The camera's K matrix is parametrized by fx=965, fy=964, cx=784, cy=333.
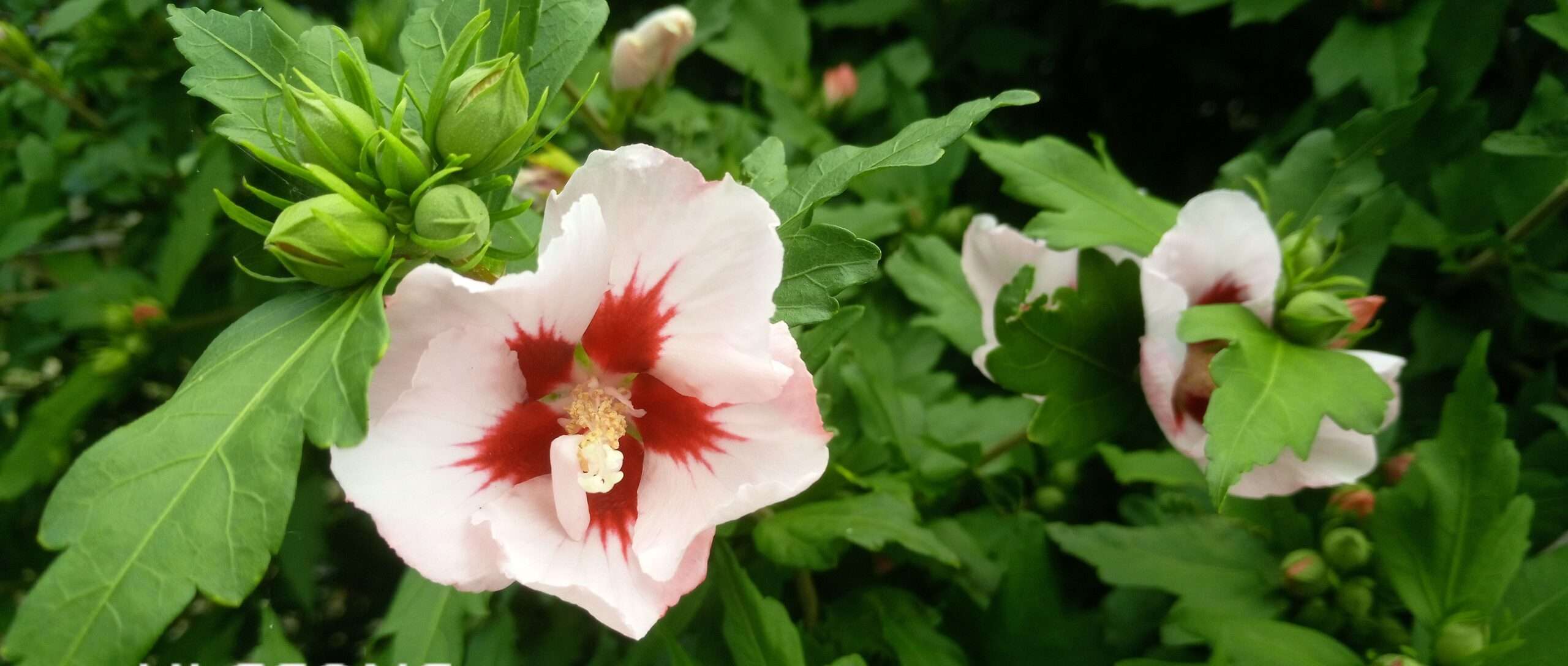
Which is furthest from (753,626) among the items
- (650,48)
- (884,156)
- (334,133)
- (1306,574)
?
(650,48)

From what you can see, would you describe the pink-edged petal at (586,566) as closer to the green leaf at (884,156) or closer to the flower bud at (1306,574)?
the green leaf at (884,156)

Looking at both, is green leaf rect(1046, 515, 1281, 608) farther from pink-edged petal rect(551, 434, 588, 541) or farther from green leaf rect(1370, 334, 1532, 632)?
pink-edged petal rect(551, 434, 588, 541)

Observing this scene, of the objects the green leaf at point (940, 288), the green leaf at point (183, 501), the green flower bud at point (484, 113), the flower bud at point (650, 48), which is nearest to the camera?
the green leaf at point (183, 501)

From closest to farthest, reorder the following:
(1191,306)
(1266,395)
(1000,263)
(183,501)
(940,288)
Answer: (183,501), (1266,395), (1191,306), (1000,263), (940,288)

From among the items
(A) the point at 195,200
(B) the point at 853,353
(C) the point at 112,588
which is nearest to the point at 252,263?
(C) the point at 112,588

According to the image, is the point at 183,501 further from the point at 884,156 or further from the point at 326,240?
the point at 884,156

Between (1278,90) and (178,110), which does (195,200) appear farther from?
(1278,90)

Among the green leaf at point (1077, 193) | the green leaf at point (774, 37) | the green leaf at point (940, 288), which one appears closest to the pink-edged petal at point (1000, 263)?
the green leaf at point (1077, 193)
